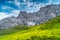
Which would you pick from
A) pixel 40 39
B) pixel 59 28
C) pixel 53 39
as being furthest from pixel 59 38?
pixel 59 28

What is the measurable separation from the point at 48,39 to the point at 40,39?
19.6 ft

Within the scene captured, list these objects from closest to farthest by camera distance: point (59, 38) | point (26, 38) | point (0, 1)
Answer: point (59, 38) → point (26, 38) → point (0, 1)

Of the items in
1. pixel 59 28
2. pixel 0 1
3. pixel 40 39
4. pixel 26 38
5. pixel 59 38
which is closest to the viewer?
pixel 59 38

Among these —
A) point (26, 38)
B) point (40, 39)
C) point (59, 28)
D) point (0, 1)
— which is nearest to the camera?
point (40, 39)

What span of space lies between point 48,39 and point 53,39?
2268 mm

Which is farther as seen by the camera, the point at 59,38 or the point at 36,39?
the point at 36,39

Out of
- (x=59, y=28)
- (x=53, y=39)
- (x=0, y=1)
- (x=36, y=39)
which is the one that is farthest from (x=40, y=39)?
(x=0, y=1)

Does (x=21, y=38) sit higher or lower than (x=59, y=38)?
lower

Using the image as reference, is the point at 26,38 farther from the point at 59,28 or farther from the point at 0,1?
the point at 0,1

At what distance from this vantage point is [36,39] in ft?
292

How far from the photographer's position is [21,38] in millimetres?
99312

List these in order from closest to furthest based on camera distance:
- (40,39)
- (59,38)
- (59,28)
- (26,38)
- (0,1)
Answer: (59,38)
(40,39)
(26,38)
(59,28)
(0,1)

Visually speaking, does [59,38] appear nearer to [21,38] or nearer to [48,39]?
[48,39]

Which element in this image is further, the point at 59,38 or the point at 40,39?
the point at 40,39
